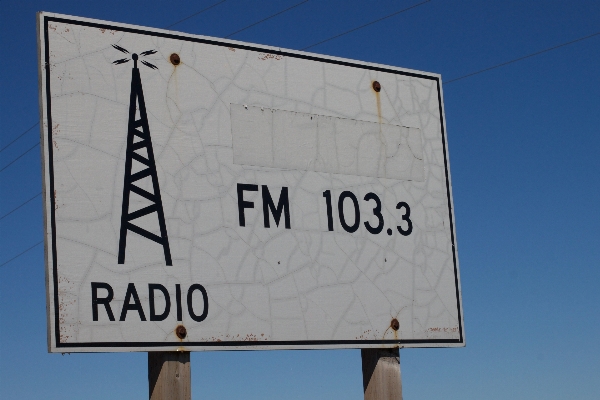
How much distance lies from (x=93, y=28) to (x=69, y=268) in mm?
1206

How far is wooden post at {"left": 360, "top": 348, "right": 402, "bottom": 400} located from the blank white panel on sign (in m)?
1.01

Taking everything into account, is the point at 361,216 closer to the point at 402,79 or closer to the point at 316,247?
the point at 316,247

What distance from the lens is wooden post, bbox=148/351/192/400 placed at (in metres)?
4.43

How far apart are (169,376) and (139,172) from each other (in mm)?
989

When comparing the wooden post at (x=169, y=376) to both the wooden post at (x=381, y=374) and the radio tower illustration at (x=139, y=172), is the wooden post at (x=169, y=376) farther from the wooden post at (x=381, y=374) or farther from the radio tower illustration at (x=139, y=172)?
the wooden post at (x=381, y=374)

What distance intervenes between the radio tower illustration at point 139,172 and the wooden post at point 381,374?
1305 mm

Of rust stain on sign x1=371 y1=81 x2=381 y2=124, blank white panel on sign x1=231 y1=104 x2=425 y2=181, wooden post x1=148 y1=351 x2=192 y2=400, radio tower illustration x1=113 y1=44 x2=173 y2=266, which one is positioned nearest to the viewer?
wooden post x1=148 y1=351 x2=192 y2=400

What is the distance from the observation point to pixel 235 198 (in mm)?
4871

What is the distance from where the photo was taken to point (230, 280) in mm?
4762

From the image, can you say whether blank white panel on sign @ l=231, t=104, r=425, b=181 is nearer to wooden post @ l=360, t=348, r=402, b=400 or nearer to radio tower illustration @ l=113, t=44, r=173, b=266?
radio tower illustration @ l=113, t=44, r=173, b=266

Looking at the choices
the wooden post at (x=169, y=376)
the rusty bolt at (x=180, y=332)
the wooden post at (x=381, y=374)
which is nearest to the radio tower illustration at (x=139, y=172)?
the rusty bolt at (x=180, y=332)

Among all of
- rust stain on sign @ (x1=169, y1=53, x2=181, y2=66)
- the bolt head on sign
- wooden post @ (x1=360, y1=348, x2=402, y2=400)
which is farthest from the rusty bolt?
rust stain on sign @ (x1=169, y1=53, x2=181, y2=66)

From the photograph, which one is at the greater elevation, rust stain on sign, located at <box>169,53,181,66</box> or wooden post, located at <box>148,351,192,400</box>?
rust stain on sign, located at <box>169,53,181,66</box>

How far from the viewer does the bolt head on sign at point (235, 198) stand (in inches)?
175
